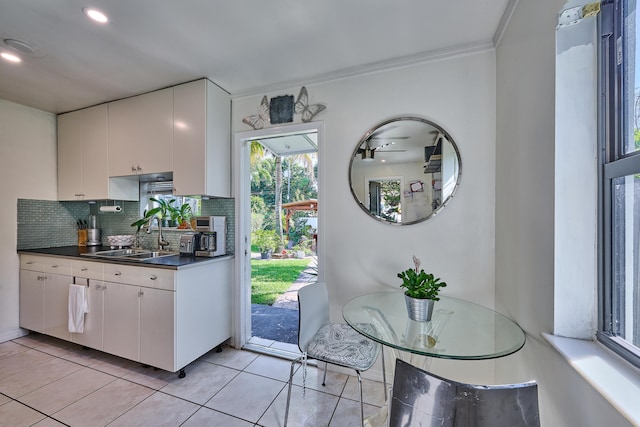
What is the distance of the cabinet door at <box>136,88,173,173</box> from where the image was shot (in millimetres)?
2373

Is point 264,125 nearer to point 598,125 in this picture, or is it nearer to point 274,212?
point 598,125

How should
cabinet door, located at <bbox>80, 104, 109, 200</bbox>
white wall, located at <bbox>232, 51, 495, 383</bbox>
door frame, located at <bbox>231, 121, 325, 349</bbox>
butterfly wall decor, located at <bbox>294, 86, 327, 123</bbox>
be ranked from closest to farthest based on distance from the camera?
white wall, located at <bbox>232, 51, 495, 383</bbox> → butterfly wall decor, located at <bbox>294, 86, 327, 123</bbox> → door frame, located at <bbox>231, 121, 325, 349</bbox> → cabinet door, located at <bbox>80, 104, 109, 200</bbox>

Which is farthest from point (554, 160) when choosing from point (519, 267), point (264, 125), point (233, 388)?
point (233, 388)

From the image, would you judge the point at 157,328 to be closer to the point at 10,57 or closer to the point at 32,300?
the point at 32,300

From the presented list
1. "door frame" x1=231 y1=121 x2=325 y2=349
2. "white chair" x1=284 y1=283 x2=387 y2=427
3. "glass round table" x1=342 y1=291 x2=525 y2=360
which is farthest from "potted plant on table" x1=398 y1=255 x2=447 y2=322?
"door frame" x1=231 y1=121 x2=325 y2=349

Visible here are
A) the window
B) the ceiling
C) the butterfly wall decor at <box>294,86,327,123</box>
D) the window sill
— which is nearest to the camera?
the window sill

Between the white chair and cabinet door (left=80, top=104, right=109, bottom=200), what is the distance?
8.13 feet

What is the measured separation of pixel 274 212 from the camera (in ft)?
25.3

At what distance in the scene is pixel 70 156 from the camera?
2.90 meters

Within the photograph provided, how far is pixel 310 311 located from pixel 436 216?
112cm

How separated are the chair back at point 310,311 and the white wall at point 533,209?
1140 mm

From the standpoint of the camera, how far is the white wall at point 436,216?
1.79 meters

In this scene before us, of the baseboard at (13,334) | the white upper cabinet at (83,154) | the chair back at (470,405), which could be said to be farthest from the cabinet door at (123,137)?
the chair back at (470,405)

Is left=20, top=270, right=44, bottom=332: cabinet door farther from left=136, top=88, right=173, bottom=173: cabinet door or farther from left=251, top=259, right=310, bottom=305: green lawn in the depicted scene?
left=251, top=259, right=310, bottom=305: green lawn
